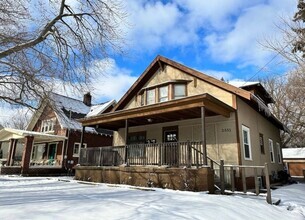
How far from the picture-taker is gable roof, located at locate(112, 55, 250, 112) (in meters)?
12.4

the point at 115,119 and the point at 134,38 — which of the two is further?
the point at 115,119

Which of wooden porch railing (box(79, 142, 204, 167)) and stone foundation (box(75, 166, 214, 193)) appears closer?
stone foundation (box(75, 166, 214, 193))

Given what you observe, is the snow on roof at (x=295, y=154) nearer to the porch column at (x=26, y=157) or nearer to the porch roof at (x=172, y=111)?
Result: the porch roof at (x=172, y=111)

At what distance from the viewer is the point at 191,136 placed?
1331 centimetres

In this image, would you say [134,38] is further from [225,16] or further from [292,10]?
[292,10]

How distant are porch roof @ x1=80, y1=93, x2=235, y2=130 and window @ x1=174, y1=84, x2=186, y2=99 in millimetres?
1416

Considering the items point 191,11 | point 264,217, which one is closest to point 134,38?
point 191,11

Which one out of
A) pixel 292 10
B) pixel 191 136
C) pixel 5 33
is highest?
pixel 292 10

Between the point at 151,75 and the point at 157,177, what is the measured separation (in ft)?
24.9

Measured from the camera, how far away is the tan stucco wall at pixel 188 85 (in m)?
12.8

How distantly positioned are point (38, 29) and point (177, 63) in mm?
7394

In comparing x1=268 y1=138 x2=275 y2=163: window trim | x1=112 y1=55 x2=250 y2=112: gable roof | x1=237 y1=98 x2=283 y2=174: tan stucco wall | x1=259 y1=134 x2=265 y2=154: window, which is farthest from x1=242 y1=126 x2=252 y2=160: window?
x1=268 y1=138 x2=275 y2=163: window trim

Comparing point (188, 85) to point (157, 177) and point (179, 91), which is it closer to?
point (179, 91)

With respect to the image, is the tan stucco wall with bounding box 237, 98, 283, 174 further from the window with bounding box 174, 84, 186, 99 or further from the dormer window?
the dormer window
